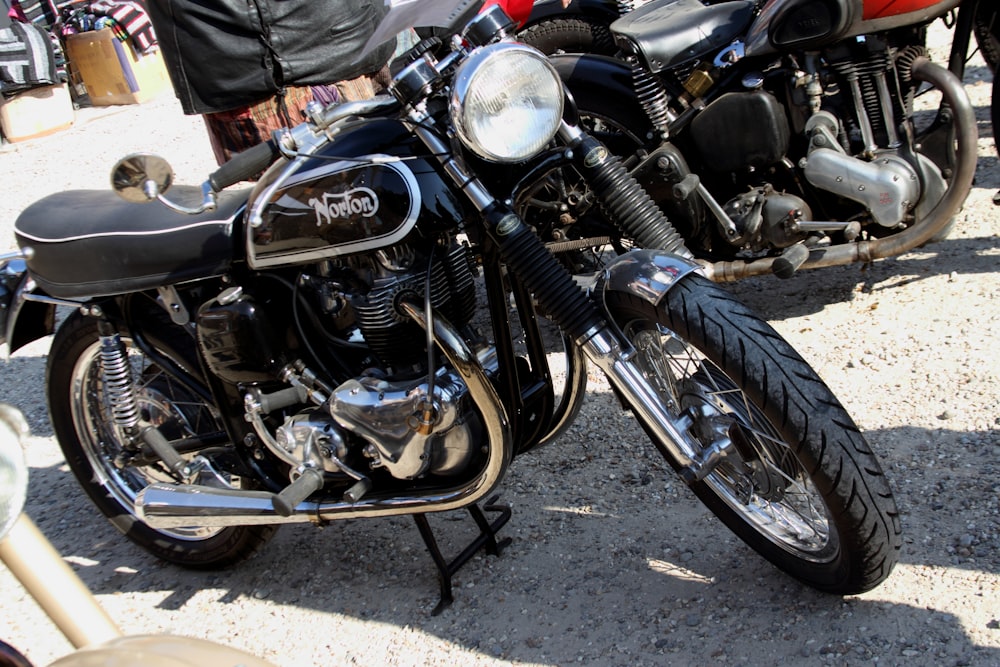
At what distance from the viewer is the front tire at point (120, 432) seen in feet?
9.38

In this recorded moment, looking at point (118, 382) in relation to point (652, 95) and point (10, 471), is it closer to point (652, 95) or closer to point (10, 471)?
point (10, 471)

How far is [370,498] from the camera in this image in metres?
2.41

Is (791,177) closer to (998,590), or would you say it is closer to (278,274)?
(998,590)

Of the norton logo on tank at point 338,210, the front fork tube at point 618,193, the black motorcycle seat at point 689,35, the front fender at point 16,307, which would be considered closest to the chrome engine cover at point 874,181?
the black motorcycle seat at point 689,35

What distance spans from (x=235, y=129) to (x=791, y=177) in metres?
2.22

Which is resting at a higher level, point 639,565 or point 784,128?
point 784,128

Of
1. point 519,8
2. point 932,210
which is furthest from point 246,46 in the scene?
point 932,210

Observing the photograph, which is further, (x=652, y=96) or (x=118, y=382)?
(x=652, y=96)

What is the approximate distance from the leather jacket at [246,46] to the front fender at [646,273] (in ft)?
4.75

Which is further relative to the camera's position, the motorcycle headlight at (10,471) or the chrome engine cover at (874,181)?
the chrome engine cover at (874,181)

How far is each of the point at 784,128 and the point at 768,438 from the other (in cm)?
186

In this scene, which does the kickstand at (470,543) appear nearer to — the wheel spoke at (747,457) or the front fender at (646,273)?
the wheel spoke at (747,457)

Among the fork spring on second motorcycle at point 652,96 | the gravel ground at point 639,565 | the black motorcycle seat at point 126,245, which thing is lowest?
the gravel ground at point 639,565

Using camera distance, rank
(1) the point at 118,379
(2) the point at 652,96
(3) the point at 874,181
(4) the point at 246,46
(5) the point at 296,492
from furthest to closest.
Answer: (2) the point at 652,96 < (3) the point at 874,181 < (4) the point at 246,46 < (1) the point at 118,379 < (5) the point at 296,492
